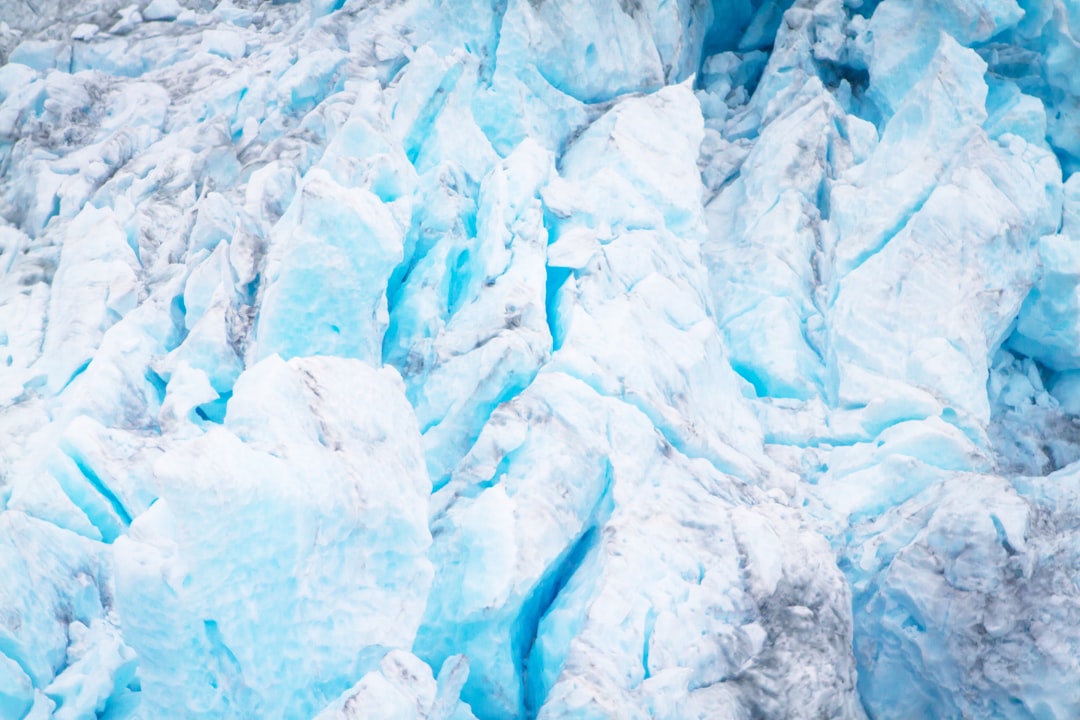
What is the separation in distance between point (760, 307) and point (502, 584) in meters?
2.84

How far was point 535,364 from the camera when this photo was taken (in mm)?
4738

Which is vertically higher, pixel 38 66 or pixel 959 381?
pixel 38 66

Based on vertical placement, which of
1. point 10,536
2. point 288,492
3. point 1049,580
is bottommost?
point 1049,580

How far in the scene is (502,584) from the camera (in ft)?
12.8

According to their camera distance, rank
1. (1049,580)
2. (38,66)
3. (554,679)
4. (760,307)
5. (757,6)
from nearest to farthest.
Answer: (554,679)
(1049,580)
(760,307)
(38,66)
(757,6)

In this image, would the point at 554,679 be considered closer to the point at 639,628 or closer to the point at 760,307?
the point at 639,628

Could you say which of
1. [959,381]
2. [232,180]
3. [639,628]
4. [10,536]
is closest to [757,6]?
[959,381]

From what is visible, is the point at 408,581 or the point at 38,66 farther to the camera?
the point at 38,66

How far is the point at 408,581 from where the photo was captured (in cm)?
379

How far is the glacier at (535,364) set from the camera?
3.69 m

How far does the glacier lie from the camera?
3.69 metres

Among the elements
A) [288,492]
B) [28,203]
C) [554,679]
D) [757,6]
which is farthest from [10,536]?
[757,6]

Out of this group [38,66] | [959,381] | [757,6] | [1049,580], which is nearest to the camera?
[1049,580]

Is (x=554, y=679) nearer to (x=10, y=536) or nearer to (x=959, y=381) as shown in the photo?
(x=10, y=536)
